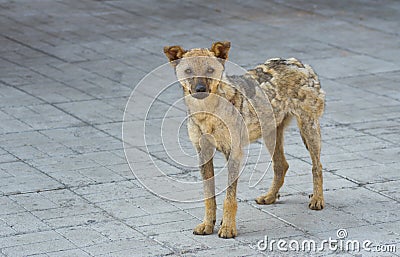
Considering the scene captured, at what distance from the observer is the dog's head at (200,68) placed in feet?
22.1

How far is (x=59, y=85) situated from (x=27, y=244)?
16.1 ft

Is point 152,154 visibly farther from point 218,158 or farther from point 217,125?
point 217,125

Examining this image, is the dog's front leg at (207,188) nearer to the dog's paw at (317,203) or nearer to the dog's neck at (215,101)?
the dog's neck at (215,101)

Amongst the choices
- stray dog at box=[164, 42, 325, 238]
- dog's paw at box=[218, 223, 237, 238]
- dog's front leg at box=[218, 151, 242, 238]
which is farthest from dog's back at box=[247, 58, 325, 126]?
dog's paw at box=[218, 223, 237, 238]

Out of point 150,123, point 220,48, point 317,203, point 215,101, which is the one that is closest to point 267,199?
point 317,203

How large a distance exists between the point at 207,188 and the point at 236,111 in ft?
2.13

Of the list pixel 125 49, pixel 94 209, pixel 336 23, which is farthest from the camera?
pixel 336 23

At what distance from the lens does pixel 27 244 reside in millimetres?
6996

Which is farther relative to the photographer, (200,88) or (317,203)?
(317,203)

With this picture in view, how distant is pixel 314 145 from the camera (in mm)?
7789

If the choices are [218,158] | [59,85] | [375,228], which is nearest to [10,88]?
[59,85]

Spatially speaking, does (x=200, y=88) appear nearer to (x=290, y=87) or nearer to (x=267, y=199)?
(x=290, y=87)

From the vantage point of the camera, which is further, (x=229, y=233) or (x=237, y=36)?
(x=237, y=36)

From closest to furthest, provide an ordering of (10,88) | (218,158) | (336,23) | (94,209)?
(94,209) < (218,158) < (10,88) < (336,23)
